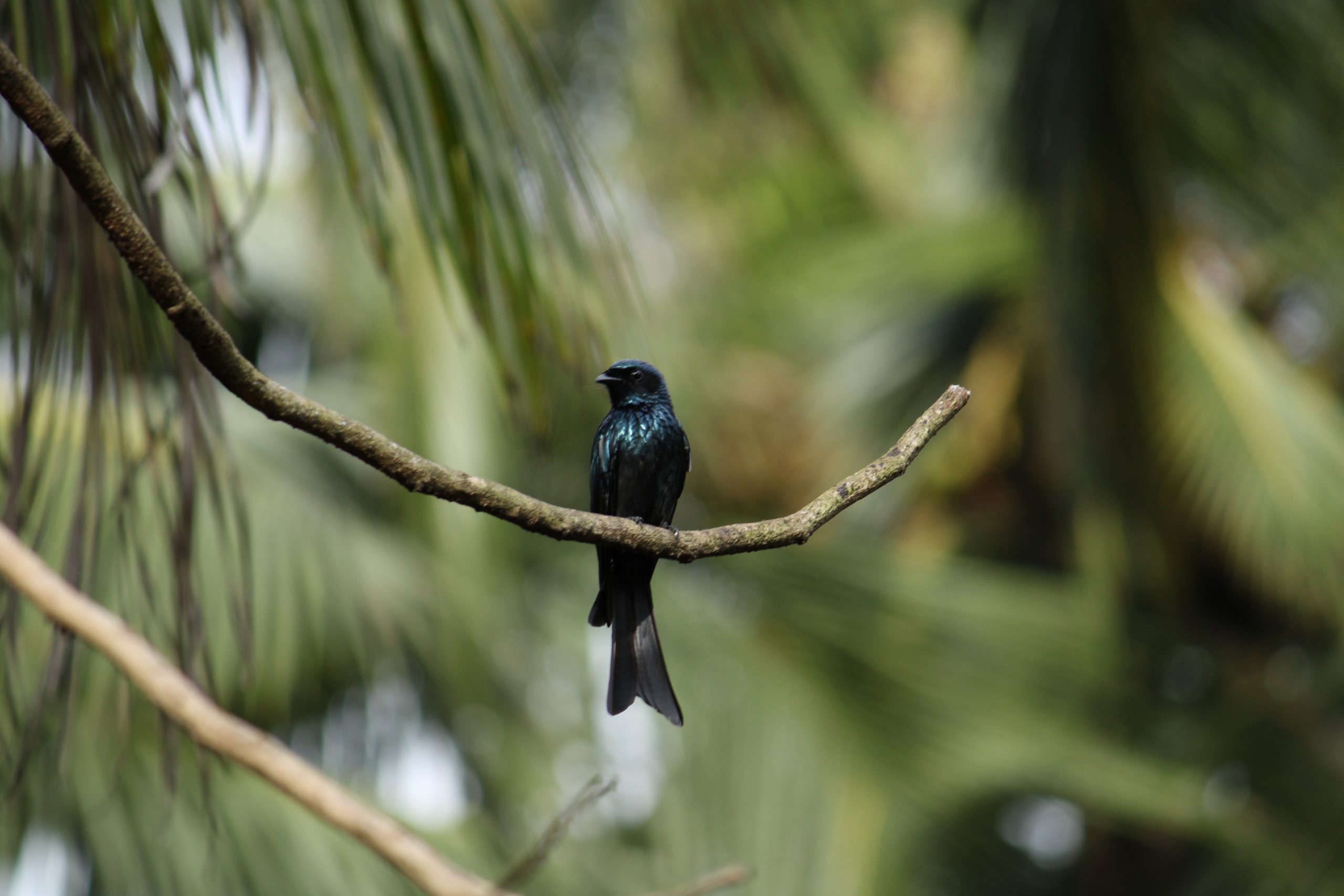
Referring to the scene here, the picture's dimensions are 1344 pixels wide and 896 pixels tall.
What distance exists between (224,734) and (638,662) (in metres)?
0.56

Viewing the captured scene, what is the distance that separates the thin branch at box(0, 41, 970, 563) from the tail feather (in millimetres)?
→ 148

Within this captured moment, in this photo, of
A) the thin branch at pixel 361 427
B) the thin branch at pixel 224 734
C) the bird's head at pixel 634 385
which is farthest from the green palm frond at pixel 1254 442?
the thin branch at pixel 224 734

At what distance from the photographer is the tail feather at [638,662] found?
5.49ft

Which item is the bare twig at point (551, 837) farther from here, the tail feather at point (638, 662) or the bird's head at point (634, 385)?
the bird's head at point (634, 385)

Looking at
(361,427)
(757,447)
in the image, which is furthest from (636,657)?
(757,447)

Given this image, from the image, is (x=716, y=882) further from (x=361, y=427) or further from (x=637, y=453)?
(x=637, y=453)

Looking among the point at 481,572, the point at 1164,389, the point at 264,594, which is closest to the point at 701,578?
the point at 481,572

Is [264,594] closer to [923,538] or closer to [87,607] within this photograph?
[87,607]

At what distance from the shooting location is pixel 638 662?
1790 mm

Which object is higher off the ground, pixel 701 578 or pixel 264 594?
pixel 264 594

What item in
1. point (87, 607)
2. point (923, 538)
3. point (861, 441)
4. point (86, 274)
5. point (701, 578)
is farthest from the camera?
point (923, 538)

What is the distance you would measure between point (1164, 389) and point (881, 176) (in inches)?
136

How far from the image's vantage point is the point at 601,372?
2627 millimetres

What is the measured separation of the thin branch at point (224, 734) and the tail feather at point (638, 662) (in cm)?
32
